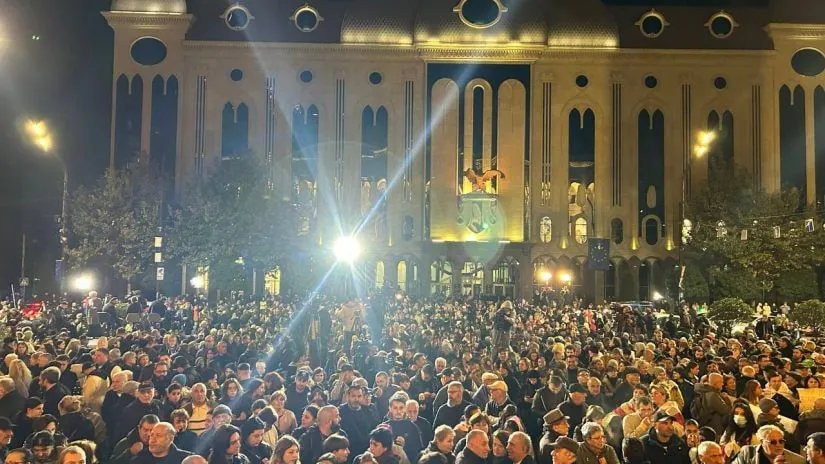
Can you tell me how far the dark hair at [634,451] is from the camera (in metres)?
7.71

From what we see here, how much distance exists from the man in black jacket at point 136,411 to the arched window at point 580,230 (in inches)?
1614

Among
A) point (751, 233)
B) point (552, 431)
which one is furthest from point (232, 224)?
point (552, 431)

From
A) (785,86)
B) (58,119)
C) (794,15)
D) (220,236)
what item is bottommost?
(220,236)

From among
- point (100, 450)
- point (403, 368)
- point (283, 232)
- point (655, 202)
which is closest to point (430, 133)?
point (283, 232)

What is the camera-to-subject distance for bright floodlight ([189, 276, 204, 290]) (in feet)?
150

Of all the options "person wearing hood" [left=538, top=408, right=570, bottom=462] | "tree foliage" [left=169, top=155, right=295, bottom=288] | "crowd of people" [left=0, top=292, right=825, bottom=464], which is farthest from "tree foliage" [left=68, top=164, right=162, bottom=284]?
"person wearing hood" [left=538, top=408, right=570, bottom=462]

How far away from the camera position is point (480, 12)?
48.0m

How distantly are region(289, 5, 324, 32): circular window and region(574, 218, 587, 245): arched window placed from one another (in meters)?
20.2

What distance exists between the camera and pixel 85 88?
47.1 metres

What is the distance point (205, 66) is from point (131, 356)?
127ft

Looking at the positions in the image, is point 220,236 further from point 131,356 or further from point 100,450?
point 100,450

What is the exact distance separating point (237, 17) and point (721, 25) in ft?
98.1

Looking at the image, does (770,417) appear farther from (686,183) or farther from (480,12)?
(480,12)

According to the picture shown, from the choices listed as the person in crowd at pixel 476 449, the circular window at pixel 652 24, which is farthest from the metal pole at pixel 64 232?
the person in crowd at pixel 476 449
